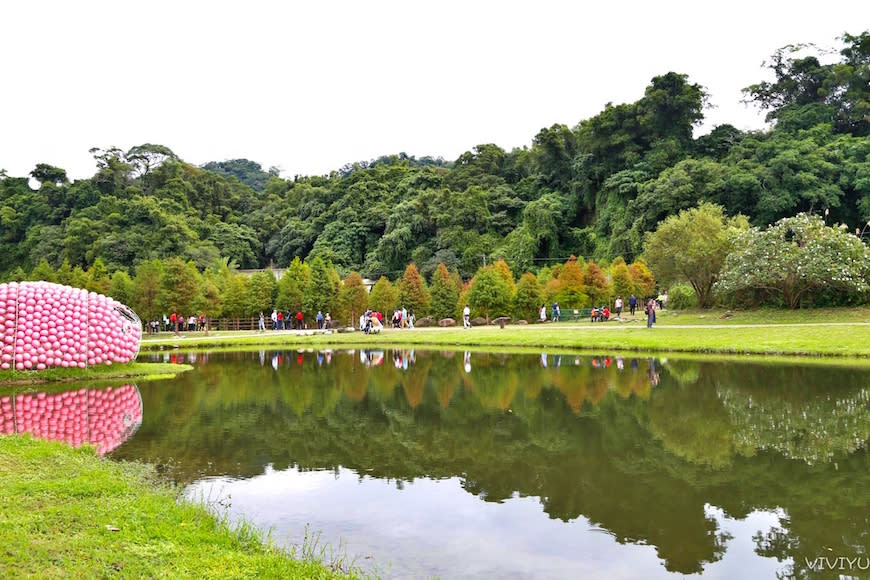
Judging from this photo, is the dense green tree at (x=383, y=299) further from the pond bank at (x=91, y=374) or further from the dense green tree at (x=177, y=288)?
the pond bank at (x=91, y=374)

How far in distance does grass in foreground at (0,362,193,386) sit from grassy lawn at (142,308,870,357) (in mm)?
13543

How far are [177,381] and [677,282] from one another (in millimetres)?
36060

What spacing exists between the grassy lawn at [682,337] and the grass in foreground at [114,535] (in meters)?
24.3

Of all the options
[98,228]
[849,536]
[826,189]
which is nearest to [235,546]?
[849,536]

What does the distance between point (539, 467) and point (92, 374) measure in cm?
1824

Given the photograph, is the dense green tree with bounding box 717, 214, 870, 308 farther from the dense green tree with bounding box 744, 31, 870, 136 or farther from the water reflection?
the dense green tree with bounding box 744, 31, 870, 136

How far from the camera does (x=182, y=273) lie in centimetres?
4866

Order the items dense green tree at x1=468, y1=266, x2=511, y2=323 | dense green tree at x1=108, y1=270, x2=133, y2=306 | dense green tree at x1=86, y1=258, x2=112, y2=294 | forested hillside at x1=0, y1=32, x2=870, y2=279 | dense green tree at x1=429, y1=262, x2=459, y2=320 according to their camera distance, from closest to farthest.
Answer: dense green tree at x1=468, y1=266, x2=511, y2=323, dense green tree at x1=108, y1=270, x2=133, y2=306, dense green tree at x1=429, y1=262, x2=459, y2=320, dense green tree at x1=86, y1=258, x2=112, y2=294, forested hillside at x1=0, y1=32, x2=870, y2=279

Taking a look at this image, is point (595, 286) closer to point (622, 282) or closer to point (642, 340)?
point (622, 282)

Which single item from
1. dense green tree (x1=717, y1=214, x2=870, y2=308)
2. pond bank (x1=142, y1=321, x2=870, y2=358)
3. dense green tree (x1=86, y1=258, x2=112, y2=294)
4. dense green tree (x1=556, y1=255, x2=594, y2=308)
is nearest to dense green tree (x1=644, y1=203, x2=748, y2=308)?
dense green tree (x1=717, y1=214, x2=870, y2=308)

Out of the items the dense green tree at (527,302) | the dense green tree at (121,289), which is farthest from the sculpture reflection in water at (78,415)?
the dense green tree at (121,289)

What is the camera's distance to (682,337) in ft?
96.5

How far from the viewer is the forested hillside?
64.8 m

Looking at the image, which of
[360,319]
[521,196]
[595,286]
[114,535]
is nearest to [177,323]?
[360,319]
